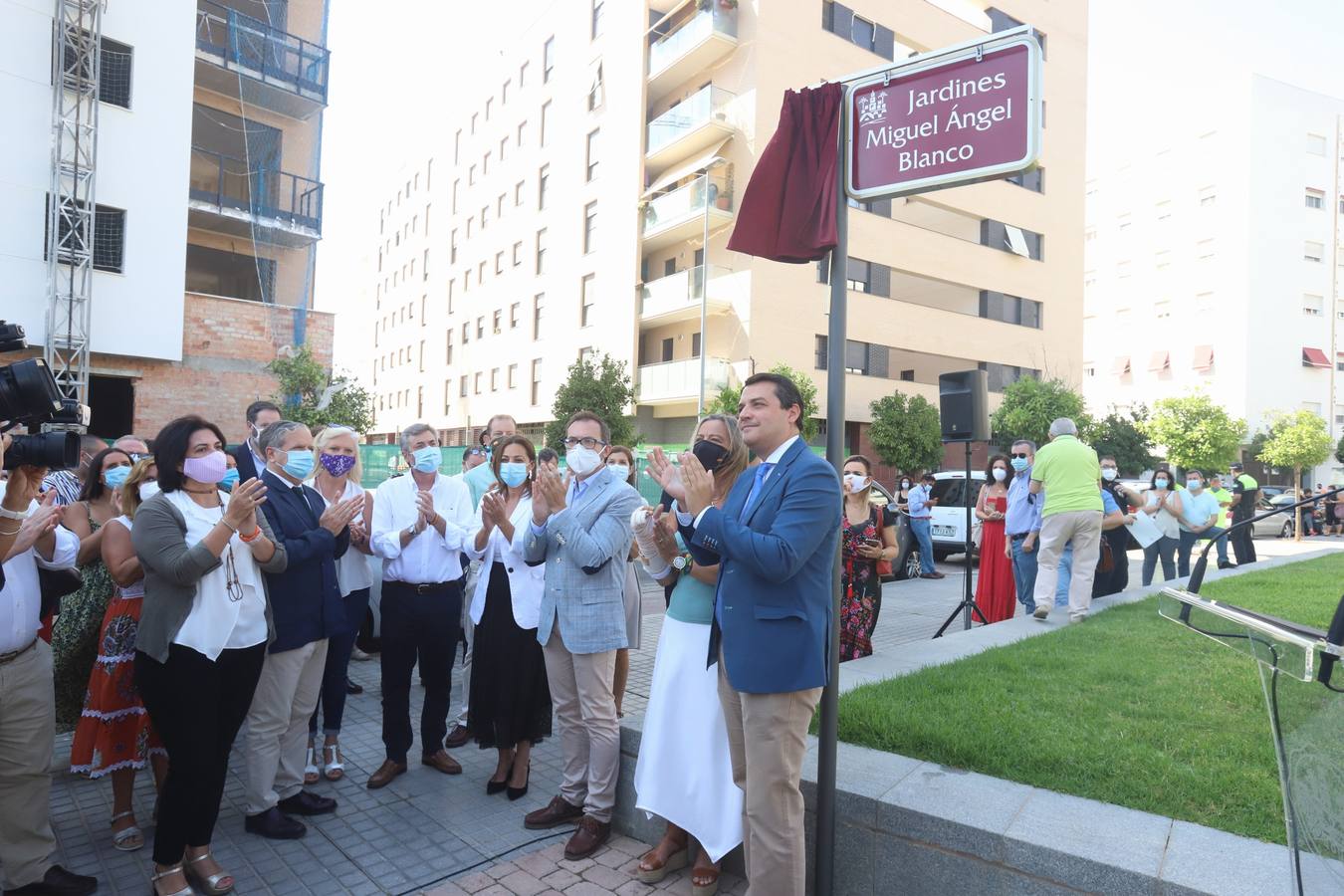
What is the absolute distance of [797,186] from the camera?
3656mm

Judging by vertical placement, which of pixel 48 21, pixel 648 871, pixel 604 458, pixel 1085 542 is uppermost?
pixel 48 21

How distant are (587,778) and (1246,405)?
186 feet

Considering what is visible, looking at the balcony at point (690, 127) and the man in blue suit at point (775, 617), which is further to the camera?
the balcony at point (690, 127)

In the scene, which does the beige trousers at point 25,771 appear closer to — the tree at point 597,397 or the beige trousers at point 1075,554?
the beige trousers at point 1075,554

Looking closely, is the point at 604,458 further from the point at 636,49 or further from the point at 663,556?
the point at 636,49

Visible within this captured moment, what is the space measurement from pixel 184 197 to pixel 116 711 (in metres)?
15.9

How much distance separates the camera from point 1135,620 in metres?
7.58

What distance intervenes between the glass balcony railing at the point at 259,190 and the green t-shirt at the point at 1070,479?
1759 centimetres

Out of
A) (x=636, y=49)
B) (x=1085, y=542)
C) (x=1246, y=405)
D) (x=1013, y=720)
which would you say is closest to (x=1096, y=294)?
(x=1246, y=405)

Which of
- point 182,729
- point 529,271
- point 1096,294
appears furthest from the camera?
point 1096,294

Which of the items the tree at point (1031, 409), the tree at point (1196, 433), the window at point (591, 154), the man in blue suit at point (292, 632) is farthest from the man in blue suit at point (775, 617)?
the tree at point (1196, 433)

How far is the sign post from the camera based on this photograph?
10.3ft

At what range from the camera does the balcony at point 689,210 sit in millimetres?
29016

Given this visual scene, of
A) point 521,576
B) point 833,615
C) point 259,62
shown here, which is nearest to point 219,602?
point 521,576
